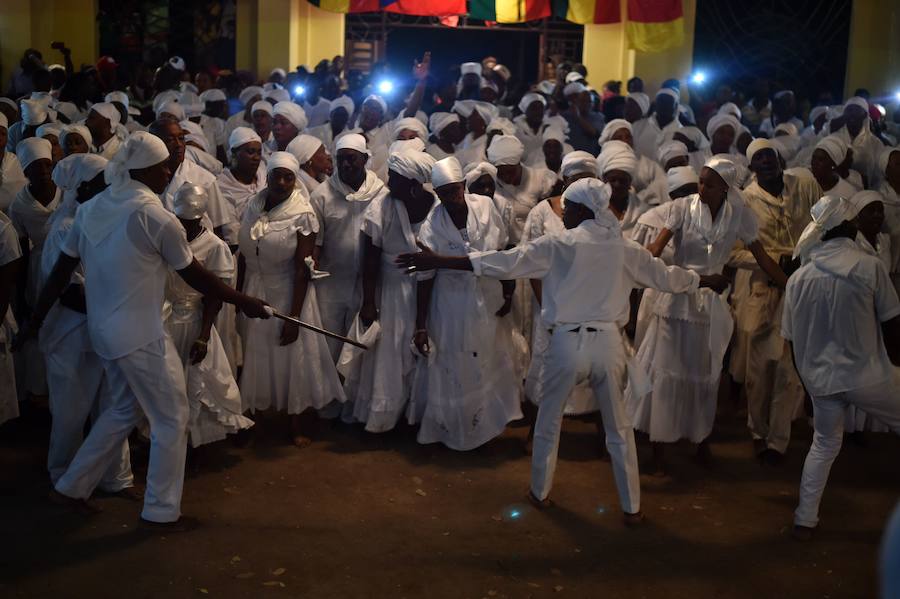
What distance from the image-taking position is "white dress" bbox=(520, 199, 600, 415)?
7.24m

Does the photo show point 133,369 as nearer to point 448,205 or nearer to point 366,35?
point 448,205

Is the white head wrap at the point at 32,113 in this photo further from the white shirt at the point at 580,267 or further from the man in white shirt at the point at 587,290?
the white shirt at the point at 580,267

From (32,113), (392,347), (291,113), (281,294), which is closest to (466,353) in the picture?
(392,347)

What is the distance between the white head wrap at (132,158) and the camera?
5445 millimetres

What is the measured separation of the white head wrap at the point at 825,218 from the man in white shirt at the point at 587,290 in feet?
2.73

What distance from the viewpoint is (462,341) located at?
706 centimetres

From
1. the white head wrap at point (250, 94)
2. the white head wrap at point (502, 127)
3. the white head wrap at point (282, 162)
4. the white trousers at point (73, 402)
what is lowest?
the white trousers at point (73, 402)

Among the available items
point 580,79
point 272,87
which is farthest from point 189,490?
point 580,79

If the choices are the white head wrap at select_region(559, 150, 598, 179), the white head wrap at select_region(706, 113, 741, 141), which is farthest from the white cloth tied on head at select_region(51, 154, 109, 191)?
the white head wrap at select_region(706, 113, 741, 141)

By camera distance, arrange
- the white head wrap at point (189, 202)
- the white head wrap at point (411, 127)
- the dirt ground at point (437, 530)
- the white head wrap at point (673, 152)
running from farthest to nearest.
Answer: the white head wrap at point (411, 127), the white head wrap at point (673, 152), the white head wrap at point (189, 202), the dirt ground at point (437, 530)

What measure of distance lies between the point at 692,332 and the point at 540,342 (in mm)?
1227

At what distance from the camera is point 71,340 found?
608cm

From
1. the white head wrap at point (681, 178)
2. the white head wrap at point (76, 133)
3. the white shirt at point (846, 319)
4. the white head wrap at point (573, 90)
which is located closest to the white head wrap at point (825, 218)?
the white shirt at point (846, 319)

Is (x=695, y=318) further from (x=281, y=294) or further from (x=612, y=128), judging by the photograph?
(x=612, y=128)
